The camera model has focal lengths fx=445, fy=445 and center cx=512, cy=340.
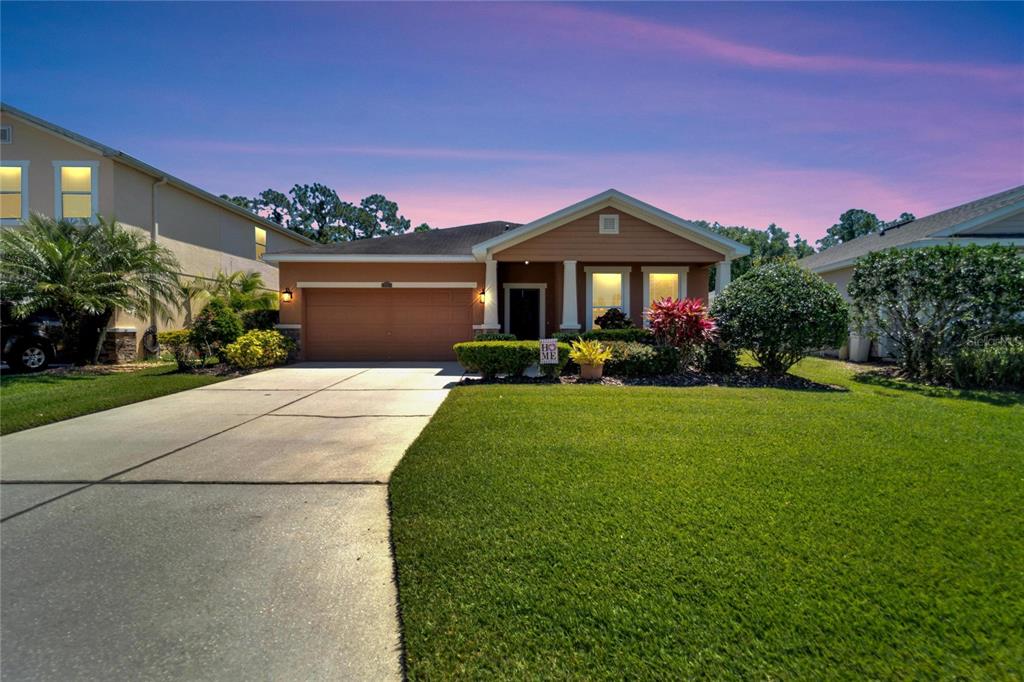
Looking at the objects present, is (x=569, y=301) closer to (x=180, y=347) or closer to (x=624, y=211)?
(x=624, y=211)

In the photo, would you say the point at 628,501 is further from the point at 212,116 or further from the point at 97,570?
the point at 212,116

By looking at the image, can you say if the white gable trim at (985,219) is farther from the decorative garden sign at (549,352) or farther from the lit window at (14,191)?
the lit window at (14,191)

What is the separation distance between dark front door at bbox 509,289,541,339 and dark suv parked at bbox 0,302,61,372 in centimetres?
1229

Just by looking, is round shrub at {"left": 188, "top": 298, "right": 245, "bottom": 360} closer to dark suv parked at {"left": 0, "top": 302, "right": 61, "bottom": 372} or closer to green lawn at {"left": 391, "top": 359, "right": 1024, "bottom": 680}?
dark suv parked at {"left": 0, "top": 302, "right": 61, "bottom": 372}

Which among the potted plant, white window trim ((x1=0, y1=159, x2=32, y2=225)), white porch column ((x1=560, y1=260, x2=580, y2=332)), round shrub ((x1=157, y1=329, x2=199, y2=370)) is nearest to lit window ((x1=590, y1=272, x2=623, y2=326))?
white porch column ((x1=560, y1=260, x2=580, y2=332))

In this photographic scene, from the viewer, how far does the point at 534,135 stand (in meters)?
12.1

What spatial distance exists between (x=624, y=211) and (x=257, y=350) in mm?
10514

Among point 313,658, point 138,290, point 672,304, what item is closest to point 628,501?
point 313,658

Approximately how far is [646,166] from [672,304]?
18.1ft

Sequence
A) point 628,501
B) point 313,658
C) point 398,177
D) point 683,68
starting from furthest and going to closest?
point 398,177, point 683,68, point 628,501, point 313,658

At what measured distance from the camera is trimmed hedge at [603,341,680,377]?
967cm

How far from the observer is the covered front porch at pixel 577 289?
12.7 m

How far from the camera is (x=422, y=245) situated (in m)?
14.1

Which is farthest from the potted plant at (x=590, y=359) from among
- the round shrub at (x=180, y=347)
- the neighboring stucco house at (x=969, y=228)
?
the round shrub at (x=180, y=347)
